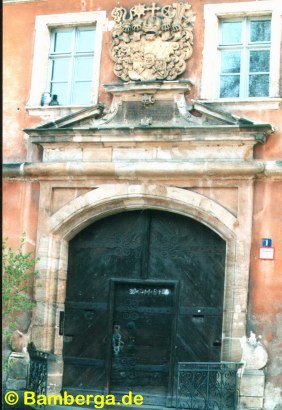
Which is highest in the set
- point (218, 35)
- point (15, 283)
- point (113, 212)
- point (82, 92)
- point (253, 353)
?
point (218, 35)

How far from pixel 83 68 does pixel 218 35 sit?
7.12 ft

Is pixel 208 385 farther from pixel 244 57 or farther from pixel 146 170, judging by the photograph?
pixel 244 57

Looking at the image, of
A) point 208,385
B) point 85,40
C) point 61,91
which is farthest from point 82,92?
point 208,385

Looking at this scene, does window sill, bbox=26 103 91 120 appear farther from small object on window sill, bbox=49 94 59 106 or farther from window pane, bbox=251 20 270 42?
window pane, bbox=251 20 270 42

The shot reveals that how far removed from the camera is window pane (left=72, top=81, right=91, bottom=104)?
1119 centimetres

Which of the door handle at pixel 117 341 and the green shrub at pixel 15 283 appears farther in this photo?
the door handle at pixel 117 341

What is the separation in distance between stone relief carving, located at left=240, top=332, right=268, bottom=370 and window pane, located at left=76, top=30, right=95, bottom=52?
16.6ft

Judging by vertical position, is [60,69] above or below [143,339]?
above

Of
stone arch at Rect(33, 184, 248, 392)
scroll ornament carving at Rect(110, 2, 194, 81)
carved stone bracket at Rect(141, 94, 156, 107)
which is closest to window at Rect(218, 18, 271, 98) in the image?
scroll ornament carving at Rect(110, 2, 194, 81)

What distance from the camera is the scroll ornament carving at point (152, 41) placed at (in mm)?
10641

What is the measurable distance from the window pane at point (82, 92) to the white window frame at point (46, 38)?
1.02ft

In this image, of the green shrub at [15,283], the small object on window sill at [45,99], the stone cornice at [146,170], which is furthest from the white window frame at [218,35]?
the green shrub at [15,283]

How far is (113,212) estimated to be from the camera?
10.8 m

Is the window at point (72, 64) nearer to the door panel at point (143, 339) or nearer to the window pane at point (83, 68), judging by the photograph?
the window pane at point (83, 68)
